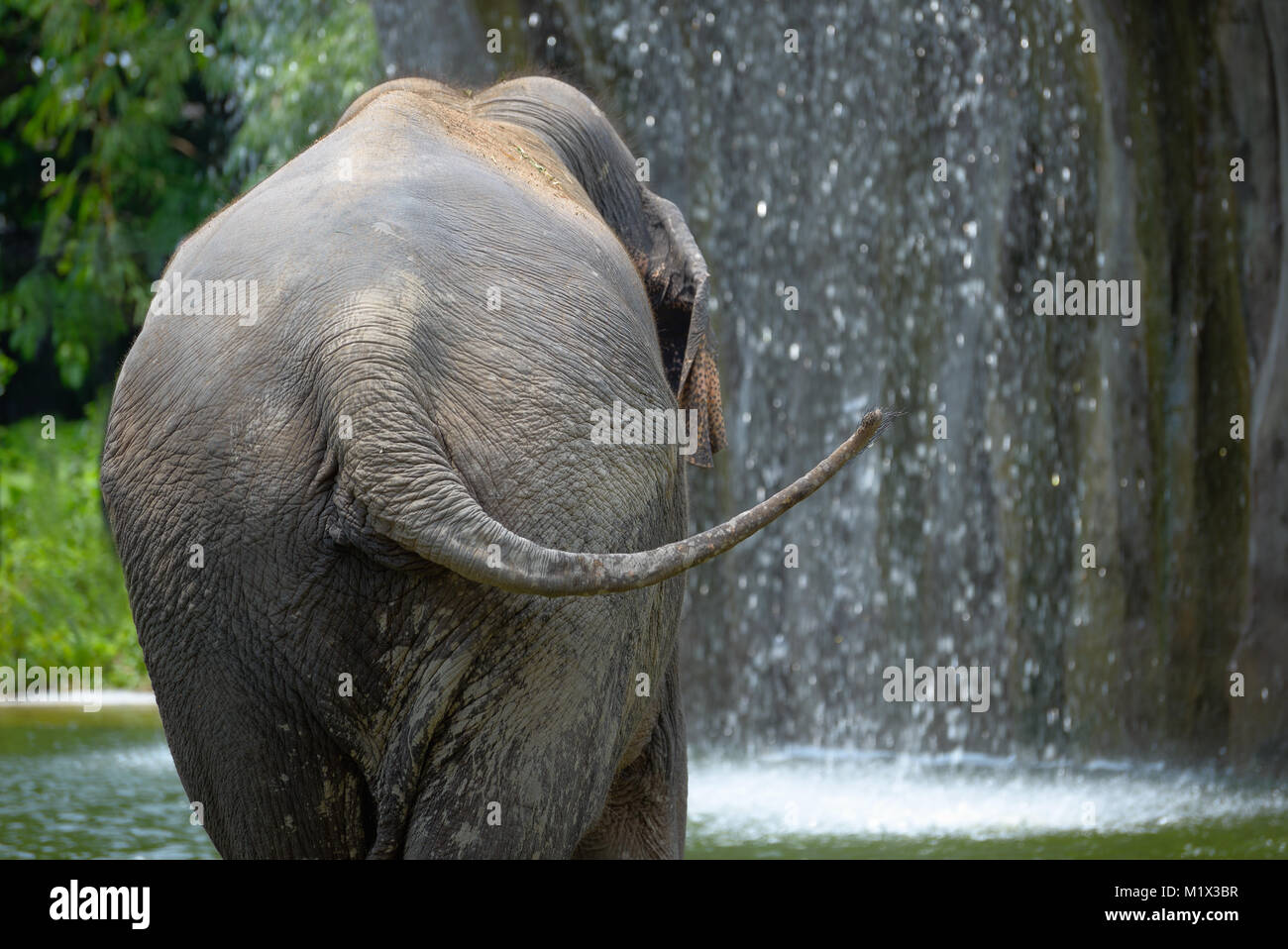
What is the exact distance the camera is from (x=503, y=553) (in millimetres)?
1851

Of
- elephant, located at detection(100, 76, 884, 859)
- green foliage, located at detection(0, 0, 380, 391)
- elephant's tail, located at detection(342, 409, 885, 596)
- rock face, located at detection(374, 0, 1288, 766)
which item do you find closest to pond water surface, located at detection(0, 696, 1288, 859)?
rock face, located at detection(374, 0, 1288, 766)

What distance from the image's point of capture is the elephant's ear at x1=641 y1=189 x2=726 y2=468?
2.87 metres

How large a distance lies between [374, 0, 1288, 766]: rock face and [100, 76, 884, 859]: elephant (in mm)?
4170

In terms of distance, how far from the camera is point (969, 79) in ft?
26.3

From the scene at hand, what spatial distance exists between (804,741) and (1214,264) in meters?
3.21

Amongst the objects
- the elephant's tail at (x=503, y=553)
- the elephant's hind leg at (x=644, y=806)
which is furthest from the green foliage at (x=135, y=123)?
the elephant's tail at (x=503, y=553)

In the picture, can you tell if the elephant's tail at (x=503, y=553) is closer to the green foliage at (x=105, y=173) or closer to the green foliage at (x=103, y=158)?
the green foliage at (x=105, y=173)

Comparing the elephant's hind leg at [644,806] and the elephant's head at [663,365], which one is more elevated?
the elephant's head at [663,365]

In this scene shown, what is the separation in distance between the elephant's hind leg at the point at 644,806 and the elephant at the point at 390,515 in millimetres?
755

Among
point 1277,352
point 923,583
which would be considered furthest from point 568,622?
point 923,583

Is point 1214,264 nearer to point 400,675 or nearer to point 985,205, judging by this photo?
point 985,205

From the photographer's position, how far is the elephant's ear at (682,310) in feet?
9.41

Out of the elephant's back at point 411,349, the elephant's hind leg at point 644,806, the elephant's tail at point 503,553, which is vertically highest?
the elephant's back at point 411,349

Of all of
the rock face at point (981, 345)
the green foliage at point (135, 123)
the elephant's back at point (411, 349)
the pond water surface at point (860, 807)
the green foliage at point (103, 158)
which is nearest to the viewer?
the elephant's back at point (411, 349)
